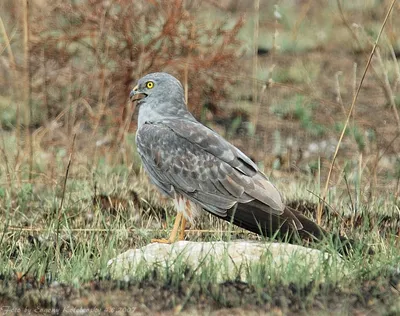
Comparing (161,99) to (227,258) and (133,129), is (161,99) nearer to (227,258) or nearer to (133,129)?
(227,258)

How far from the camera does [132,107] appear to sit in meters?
7.89

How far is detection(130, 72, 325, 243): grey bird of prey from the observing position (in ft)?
16.2

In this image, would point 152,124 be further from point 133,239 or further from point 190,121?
point 133,239

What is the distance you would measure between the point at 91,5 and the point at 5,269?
3.87 m

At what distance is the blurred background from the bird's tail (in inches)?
51.4

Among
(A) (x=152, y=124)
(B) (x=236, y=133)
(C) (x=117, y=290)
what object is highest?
(A) (x=152, y=124)

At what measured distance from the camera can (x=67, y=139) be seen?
25.5 feet

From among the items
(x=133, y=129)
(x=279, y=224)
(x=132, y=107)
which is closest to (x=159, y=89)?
(x=279, y=224)

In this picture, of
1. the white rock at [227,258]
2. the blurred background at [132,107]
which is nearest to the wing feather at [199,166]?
the white rock at [227,258]

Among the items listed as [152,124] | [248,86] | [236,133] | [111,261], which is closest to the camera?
[111,261]

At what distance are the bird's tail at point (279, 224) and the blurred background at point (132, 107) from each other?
1.31m

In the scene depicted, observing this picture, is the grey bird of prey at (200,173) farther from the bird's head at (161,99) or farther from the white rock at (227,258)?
the white rock at (227,258)

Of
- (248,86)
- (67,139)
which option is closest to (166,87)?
(67,139)

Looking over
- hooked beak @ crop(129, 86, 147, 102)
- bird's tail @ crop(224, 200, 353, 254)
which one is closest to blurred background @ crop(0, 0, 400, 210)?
hooked beak @ crop(129, 86, 147, 102)
